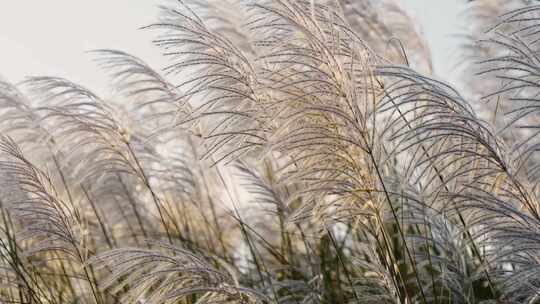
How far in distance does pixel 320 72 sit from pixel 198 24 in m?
0.79

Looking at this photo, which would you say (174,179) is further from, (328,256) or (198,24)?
(198,24)

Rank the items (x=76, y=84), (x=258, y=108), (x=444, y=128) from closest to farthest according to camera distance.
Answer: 1. (x=444, y=128)
2. (x=258, y=108)
3. (x=76, y=84)

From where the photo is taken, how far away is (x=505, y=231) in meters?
2.79

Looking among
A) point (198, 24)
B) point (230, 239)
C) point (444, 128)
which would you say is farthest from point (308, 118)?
point (230, 239)

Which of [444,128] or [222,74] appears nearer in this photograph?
[444,128]

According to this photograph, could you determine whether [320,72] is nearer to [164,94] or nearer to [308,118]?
[308,118]

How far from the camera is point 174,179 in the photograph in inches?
204

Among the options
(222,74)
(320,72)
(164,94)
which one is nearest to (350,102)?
(320,72)

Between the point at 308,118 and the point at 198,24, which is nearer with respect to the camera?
the point at 308,118

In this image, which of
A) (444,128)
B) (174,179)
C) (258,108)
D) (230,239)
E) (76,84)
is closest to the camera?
(444,128)

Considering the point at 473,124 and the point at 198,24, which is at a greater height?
the point at 198,24

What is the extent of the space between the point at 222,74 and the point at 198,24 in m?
0.27

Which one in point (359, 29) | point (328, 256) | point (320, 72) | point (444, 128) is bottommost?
point (328, 256)

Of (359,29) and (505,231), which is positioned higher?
(359,29)
